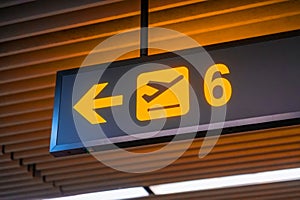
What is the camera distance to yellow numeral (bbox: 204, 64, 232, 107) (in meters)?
2.02

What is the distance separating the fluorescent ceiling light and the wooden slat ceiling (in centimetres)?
14

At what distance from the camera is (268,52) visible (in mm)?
2078

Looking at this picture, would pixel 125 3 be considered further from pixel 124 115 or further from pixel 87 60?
pixel 124 115

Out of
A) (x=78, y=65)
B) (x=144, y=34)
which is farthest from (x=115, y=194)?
(x=144, y=34)


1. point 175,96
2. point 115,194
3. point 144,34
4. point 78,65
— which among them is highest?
point 115,194

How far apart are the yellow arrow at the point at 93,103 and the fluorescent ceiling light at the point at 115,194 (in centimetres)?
326

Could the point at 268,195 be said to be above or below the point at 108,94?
above

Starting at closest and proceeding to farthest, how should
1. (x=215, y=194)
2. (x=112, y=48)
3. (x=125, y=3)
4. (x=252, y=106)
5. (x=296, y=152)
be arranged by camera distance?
(x=252, y=106)
(x=125, y=3)
(x=112, y=48)
(x=296, y=152)
(x=215, y=194)

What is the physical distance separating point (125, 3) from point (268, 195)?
3258mm

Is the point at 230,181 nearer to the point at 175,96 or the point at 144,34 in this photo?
the point at 144,34

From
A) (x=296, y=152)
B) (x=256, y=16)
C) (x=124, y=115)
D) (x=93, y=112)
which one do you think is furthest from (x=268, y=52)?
(x=296, y=152)

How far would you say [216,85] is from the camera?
2061 mm

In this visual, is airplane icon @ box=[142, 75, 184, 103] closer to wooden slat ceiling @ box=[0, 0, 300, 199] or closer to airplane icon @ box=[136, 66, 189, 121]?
airplane icon @ box=[136, 66, 189, 121]

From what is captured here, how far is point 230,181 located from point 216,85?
3.22 meters
